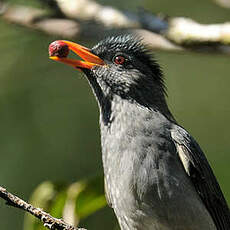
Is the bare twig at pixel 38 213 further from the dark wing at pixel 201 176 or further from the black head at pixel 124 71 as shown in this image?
the black head at pixel 124 71

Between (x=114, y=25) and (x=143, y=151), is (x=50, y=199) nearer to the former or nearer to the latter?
(x=143, y=151)

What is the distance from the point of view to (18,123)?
35.6 feet

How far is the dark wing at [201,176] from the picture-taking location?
6.37 meters

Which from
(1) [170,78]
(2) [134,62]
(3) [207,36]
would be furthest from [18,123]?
(3) [207,36]

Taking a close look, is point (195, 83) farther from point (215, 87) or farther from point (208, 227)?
point (208, 227)

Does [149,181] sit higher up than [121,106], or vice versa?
[121,106]

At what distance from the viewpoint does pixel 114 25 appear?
6.87m

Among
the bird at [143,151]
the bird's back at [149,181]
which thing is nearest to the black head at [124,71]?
the bird at [143,151]

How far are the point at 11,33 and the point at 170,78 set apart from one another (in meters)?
3.87

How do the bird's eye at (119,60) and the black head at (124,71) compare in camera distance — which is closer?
the black head at (124,71)

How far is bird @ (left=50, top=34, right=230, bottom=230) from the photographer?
6.12 metres

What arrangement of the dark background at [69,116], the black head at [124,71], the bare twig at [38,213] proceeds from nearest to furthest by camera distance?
the bare twig at [38,213] → the black head at [124,71] → the dark background at [69,116]

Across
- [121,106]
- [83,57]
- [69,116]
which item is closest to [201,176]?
[121,106]

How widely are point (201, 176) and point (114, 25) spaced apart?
1642 mm
